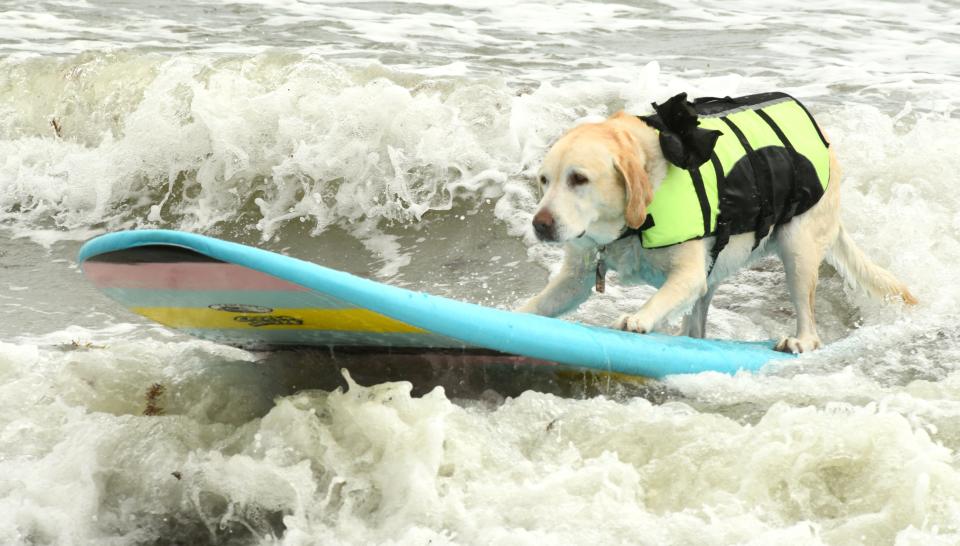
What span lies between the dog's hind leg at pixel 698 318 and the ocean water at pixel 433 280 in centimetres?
56

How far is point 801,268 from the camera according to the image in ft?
17.2

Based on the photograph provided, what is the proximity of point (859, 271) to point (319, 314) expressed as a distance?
2.80 meters

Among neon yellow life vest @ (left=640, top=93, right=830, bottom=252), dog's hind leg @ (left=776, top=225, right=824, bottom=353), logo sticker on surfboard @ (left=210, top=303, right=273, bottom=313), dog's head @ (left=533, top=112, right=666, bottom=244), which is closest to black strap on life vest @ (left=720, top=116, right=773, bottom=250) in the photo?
neon yellow life vest @ (left=640, top=93, right=830, bottom=252)

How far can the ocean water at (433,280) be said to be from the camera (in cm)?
385

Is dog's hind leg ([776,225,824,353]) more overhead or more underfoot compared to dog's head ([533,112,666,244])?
more underfoot

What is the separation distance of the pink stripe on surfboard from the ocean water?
24.6 inches

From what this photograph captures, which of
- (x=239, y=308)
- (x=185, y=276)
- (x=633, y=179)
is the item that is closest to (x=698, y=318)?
(x=633, y=179)

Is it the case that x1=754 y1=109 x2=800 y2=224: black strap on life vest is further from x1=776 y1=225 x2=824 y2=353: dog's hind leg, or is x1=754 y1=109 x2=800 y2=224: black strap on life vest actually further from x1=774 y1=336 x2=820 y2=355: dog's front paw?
x1=774 y1=336 x2=820 y2=355: dog's front paw

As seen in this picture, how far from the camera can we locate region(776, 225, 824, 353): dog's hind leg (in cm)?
521

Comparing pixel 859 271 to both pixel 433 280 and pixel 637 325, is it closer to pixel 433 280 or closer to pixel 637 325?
pixel 637 325

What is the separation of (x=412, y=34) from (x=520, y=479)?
353 inches

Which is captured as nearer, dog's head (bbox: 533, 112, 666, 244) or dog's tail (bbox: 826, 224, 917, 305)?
dog's head (bbox: 533, 112, 666, 244)

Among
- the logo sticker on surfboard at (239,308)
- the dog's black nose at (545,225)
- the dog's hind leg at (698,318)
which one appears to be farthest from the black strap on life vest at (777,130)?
the logo sticker on surfboard at (239,308)

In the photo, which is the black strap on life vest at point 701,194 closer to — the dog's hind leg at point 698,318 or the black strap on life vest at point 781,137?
the black strap on life vest at point 781,137
